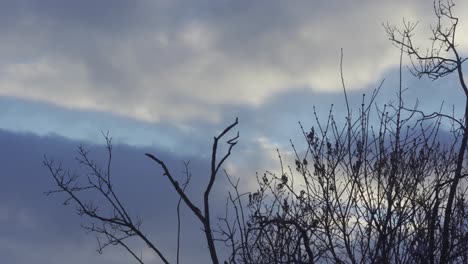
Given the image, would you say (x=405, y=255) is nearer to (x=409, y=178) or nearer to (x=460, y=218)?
(x=409, y=178)

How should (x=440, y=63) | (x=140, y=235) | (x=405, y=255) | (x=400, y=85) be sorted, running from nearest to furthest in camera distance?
(x=140, y=235) → (x=405, y=255) → (x=400, y=85) → (x=440, y=63)

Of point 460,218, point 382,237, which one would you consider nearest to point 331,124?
point 460,218

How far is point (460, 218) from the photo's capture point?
440 inches

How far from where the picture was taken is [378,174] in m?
9.30

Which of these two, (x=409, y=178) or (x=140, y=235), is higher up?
(x=409, y=178)

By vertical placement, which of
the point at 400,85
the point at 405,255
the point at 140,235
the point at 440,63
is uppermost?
the point at 440,63

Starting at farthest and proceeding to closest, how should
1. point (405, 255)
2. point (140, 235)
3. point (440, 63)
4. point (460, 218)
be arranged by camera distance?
1. point (440, 63)
2. point (460, 218)
3. point (405, 255)
4. point (140, 235)

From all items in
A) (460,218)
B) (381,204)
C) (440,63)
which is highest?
(440,63)

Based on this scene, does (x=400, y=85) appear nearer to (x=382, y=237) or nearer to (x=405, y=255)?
(x=405, y=255)

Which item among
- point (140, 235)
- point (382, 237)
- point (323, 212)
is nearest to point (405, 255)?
point (382, 237)

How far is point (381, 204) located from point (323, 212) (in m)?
1.25

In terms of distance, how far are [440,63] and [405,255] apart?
195 inches

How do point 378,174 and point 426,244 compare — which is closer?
point 426,244

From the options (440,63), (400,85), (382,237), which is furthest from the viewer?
(440,63)
